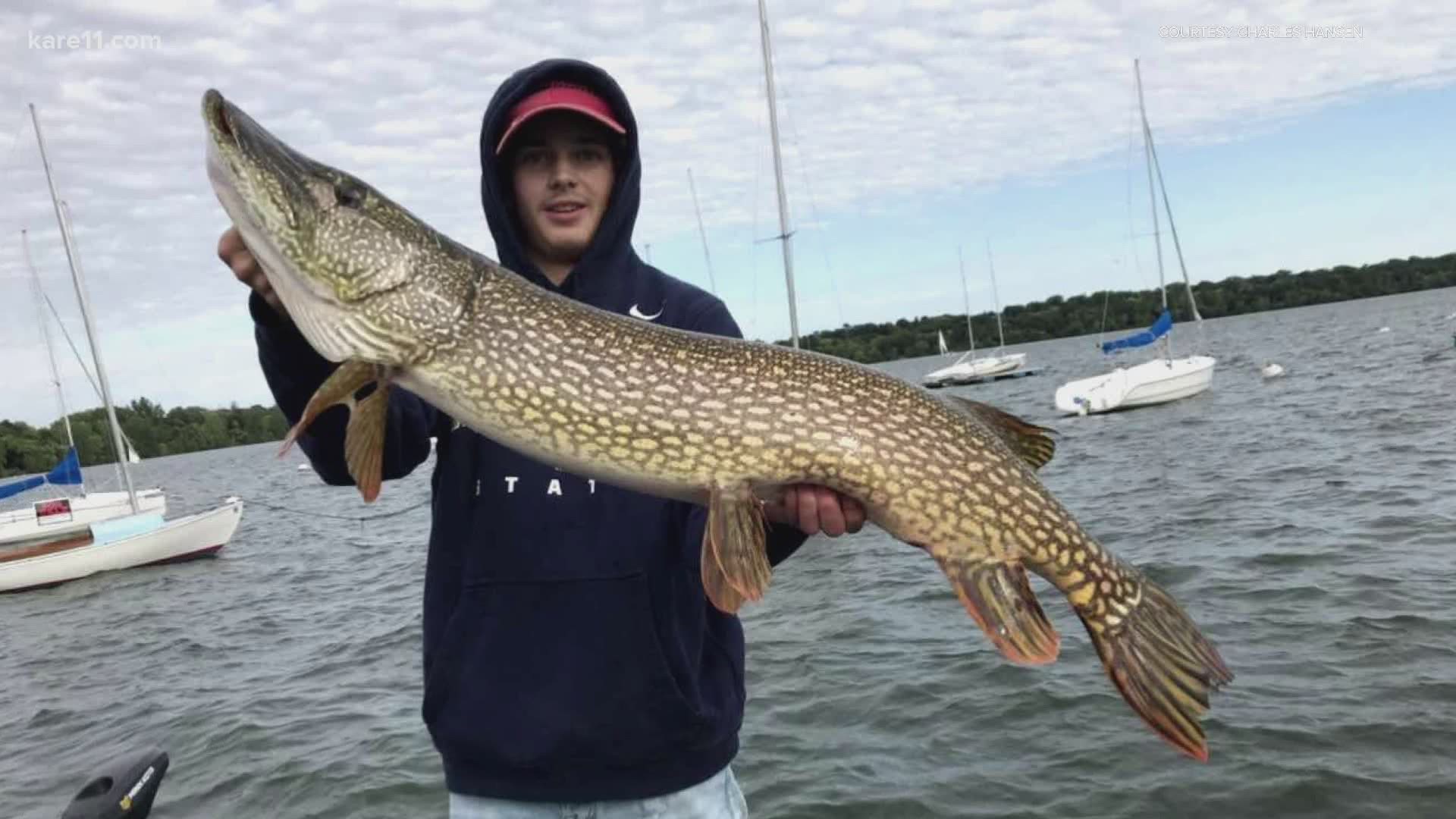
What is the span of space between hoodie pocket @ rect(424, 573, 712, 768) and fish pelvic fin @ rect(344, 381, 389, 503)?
401 millimetres

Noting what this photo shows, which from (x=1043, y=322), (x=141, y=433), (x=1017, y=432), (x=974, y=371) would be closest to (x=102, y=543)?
(x=1017, y=432)

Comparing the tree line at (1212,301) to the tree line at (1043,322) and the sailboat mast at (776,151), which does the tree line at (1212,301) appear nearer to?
the tree line at (1043,322)

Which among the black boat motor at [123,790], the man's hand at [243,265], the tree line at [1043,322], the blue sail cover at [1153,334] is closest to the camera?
the man's hand at [243,265]

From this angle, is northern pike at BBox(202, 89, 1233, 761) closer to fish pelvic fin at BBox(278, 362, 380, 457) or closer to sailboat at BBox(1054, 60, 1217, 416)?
fish pelvic fin at BBox(278, 362, 380, 457)

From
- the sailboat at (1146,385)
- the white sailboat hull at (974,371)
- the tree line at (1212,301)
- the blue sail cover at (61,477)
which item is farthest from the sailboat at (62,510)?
the tree line at (1212,301)

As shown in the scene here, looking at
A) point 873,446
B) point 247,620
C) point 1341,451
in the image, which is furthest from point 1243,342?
point 873,446

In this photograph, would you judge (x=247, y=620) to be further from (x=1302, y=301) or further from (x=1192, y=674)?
(x=1302, y=301)

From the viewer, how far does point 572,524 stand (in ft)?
8.04

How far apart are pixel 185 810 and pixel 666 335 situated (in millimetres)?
5505

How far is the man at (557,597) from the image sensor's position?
7.44 ft

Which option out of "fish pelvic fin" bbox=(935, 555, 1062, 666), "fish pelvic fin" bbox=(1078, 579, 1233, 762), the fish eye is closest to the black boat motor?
the fish eye

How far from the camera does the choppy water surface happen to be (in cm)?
513

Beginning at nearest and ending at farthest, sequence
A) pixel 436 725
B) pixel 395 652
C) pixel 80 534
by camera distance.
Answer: pixel 436 725 < pixel 395 652 < pixel 80 534

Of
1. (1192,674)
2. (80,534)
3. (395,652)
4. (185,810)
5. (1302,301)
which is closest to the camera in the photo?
(1192,674)
